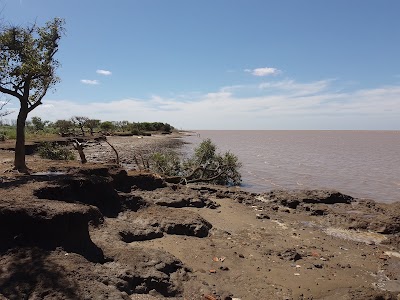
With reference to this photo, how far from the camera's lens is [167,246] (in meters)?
11.2

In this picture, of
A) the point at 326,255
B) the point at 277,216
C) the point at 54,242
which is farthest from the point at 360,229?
the point at 54,242

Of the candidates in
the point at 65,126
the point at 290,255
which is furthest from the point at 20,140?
the point at 65,126

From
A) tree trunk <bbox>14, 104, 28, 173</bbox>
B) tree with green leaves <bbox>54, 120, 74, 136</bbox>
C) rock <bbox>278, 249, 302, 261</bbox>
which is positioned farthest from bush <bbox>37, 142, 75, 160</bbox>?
tree with green leaves <bbox>54, 120, 74, 136</bbox>

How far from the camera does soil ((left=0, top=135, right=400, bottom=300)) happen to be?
7.05 meters

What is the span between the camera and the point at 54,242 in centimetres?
766

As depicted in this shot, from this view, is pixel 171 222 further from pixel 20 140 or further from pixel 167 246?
pixel 20 140

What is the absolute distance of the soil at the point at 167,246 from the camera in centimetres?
705

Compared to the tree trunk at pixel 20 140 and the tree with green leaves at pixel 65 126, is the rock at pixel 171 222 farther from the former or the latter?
the tree with green leaves at pixel 65 126

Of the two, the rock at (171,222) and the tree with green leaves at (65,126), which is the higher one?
the tree with green leaves at (65,126)

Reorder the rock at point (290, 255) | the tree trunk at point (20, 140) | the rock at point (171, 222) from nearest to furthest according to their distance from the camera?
the rock at point (290, 255), the rock at point (171, 222), the tree trunk at point (20, 140)

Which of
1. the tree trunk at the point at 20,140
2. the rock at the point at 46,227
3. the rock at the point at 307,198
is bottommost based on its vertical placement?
the rock at the point at 307,198

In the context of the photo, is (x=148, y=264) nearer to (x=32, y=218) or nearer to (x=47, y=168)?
(x=32, y=218)

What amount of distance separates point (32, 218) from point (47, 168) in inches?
333

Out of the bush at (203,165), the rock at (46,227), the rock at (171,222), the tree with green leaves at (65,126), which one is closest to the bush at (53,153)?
the bush at (203,165)
